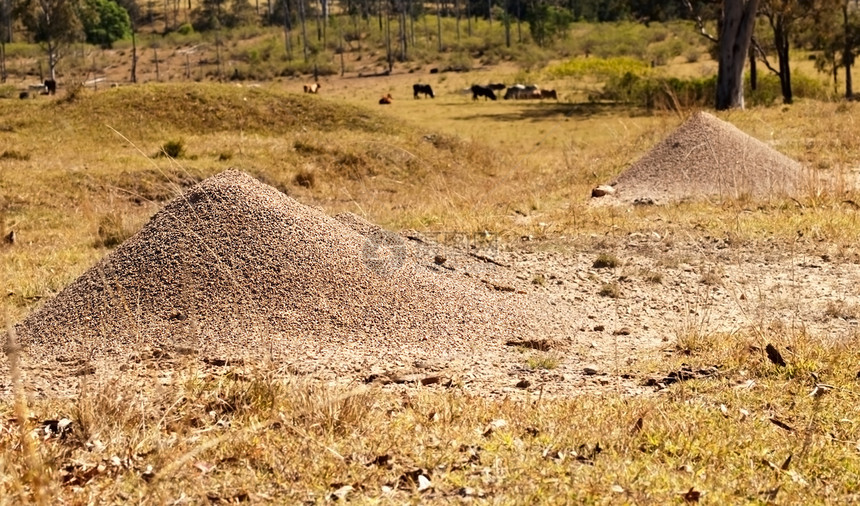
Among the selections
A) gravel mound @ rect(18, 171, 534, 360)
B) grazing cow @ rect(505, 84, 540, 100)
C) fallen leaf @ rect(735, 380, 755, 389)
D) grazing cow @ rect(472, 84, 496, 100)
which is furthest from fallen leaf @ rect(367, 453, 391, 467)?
grazing cow @ rect(505, 84, 540, 100)

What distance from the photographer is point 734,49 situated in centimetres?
2188

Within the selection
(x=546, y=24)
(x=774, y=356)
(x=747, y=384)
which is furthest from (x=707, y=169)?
(x=546, y=24)

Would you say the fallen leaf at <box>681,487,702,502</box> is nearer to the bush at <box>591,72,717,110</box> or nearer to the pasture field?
the pasture field

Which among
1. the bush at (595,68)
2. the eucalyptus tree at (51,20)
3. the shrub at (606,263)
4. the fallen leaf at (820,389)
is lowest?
the shrub at (606,263)

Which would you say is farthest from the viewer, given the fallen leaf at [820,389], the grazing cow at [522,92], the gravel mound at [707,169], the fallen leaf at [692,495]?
the grazing cow at [522,92]

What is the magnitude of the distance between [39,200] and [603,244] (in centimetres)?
777

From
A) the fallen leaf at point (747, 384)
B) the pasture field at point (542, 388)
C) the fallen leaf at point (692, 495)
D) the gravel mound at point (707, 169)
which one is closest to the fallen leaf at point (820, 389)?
the pasture field at point (542, 388)

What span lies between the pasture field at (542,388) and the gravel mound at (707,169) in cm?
54

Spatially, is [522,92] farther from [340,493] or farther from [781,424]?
[340,493]

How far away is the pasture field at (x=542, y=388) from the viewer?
3746 mm

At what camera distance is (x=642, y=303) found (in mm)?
7254

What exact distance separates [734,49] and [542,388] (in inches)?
739

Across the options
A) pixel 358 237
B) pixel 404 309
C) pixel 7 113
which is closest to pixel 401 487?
pixel 404 309

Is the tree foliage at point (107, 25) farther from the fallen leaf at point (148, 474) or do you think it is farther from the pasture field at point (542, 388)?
the fallen leaf at point (148, 474)
